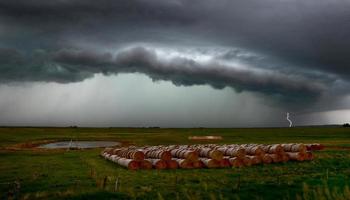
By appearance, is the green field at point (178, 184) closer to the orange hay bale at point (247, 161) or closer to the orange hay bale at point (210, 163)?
the orange hay bale at point (247, 161)

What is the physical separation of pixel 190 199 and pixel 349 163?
22111 mm

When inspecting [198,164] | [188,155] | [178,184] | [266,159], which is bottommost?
[178,184]

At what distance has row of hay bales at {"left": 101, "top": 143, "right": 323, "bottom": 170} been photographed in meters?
31.2

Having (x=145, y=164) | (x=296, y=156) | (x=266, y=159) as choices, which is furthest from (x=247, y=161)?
(x=145, y=164)

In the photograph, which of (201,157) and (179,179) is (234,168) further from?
(179,179)

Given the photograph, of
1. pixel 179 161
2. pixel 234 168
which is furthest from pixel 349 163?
pixel 179 161

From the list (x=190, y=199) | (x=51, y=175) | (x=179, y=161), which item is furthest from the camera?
(x=179, y=161)

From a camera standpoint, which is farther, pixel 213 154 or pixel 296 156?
pixel 296 156

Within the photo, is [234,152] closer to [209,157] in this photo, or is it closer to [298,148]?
[209,157]

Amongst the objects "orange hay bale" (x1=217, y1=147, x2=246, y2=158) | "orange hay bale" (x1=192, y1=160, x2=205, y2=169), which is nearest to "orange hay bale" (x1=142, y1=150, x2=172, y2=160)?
"orange hay bale" (x1=192, y1=160, x2=205, y2=169)

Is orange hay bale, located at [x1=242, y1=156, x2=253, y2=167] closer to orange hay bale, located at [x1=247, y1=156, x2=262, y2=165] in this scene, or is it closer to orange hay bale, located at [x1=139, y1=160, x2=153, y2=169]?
orange hay bale, located at [x1=247, y1=156, x2=262, y2=165]

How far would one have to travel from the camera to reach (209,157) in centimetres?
3316

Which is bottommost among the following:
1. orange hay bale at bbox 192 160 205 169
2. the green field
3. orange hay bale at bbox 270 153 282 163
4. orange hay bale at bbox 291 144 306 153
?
the green field

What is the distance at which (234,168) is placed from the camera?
31828mm
